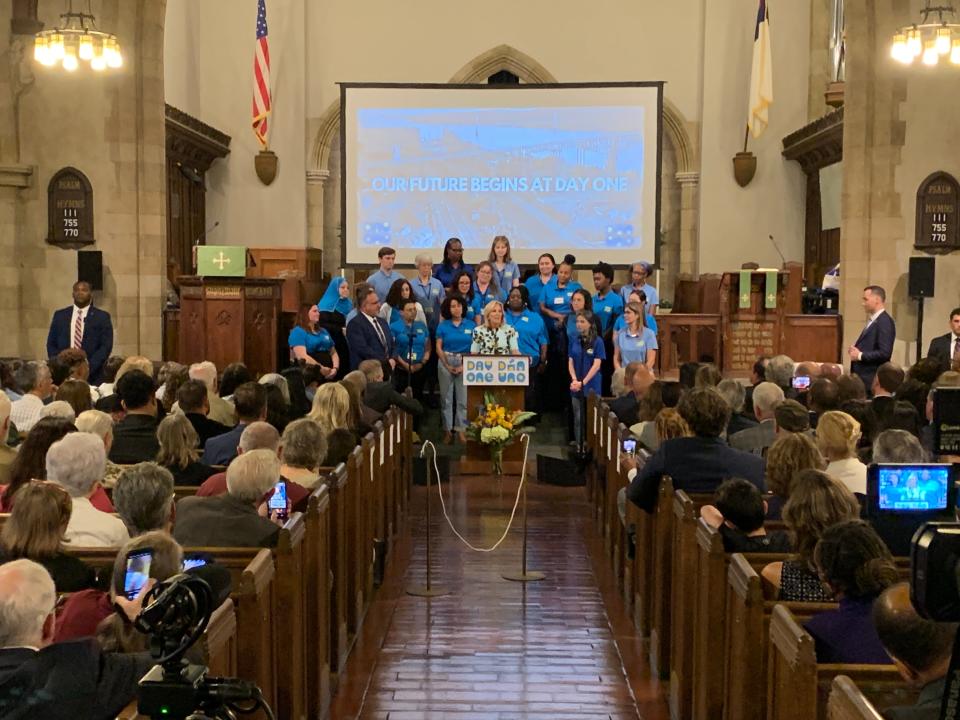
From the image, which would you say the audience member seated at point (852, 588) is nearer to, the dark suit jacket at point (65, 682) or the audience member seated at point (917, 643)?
the audience member seated at point (917, 643)

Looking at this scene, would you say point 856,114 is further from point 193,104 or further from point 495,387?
point 193,104

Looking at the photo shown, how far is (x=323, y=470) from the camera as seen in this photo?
5.91 m

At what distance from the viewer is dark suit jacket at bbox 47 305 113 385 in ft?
34.7

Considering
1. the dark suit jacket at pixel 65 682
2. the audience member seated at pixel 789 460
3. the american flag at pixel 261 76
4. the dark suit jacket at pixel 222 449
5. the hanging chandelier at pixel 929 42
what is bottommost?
the dark suit jacket at pixel 65 682


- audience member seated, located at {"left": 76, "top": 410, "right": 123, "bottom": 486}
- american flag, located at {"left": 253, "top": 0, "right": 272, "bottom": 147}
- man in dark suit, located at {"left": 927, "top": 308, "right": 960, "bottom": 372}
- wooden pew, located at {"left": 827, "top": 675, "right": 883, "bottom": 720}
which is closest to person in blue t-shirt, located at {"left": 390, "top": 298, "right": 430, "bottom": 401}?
man in dark suit, located at {"left": 927, "top": 308, "right": 960, "bottom": 372}

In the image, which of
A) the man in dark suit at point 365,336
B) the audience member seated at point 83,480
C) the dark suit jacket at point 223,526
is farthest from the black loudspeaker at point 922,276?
the audience member seated at point 83,480

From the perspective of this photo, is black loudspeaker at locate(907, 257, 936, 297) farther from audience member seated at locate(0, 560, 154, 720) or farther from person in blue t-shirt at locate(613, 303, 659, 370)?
audience member seated at locate(0, 560, 154, 720)

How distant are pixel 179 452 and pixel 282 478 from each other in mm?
546

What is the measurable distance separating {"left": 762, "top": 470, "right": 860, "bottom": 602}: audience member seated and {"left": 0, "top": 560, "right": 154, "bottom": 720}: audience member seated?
1.76 metres

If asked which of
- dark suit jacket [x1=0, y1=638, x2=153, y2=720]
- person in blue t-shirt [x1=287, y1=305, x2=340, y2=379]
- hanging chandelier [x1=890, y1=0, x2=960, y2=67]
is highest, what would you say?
hanging chandelier [x1=890, y1=0, x2=960, y2=67]

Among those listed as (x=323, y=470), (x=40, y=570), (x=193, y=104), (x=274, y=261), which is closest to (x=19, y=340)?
(x=274, y=261)

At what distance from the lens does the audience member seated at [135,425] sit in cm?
585

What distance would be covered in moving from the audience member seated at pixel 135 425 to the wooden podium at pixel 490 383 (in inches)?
161

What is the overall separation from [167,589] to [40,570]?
638 millimetres
